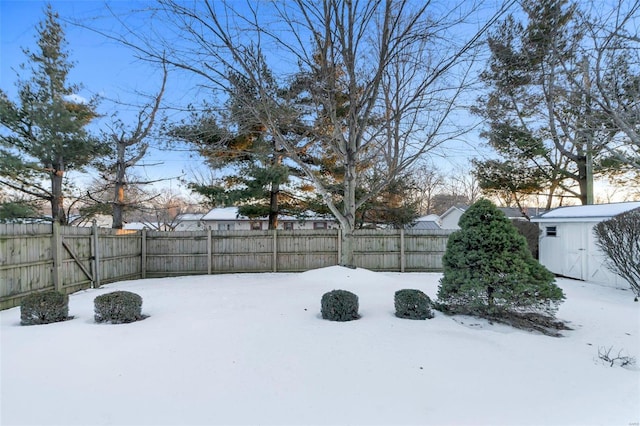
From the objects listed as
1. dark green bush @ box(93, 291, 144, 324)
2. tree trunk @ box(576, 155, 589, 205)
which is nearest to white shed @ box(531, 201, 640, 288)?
tree trunk @ box(576, 155, 589, 205)

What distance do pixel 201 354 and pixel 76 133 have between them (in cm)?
1043

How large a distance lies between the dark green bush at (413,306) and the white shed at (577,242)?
6.61 metres

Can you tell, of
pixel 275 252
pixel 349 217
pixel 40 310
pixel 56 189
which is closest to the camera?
pixel 40 310

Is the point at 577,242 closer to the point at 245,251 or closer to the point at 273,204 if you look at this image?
the point at 245,251

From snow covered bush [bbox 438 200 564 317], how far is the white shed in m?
5.44

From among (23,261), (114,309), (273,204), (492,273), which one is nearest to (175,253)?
(23,261)

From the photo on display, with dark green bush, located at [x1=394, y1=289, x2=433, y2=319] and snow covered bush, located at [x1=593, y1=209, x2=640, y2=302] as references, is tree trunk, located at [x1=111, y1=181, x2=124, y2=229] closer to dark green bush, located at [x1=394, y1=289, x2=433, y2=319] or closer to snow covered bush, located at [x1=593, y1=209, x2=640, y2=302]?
dark green bush, located at [x1=394, y1=289, x2=433, y2=319]

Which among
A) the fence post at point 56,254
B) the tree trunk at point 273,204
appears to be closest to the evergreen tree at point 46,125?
the fence post at point 56,254

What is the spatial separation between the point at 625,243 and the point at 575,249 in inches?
113

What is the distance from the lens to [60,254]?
268 inches

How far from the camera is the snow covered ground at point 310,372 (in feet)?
7.71

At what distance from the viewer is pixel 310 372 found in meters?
2.95

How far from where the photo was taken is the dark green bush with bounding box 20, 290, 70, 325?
4.44m

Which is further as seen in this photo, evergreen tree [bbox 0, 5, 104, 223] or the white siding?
evergreen tree [bbox 0, 5, 104, 223]
